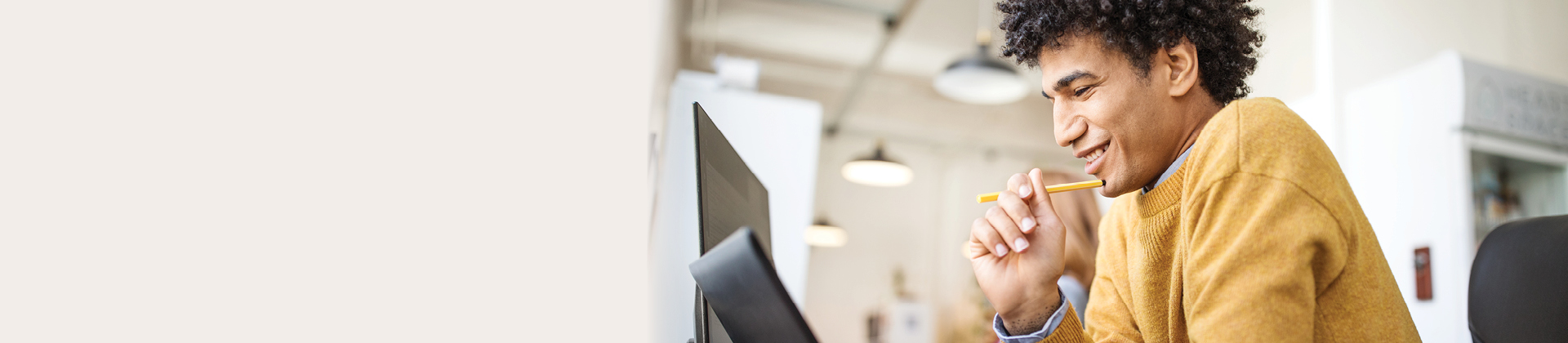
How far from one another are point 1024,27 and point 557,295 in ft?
2.13

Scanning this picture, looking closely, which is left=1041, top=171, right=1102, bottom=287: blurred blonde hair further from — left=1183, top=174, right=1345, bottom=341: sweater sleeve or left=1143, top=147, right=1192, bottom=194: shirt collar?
left=1183, top=174, right=1345, bottom=341: sweater sleeve

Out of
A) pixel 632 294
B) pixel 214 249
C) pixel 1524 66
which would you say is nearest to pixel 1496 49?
pixel 1524 66

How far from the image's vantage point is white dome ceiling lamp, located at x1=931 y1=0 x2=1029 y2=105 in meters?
3.93

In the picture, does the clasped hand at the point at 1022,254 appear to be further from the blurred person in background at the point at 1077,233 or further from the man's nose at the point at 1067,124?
the blurred person in background at the point at 1077,233

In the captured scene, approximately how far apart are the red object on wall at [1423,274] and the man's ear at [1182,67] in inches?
79.0

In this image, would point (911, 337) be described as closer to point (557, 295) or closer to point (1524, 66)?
point (1524, 66)

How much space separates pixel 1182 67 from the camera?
93 cm

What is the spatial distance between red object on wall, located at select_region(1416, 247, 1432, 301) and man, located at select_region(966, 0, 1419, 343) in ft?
5.85

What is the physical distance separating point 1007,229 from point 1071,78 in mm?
202

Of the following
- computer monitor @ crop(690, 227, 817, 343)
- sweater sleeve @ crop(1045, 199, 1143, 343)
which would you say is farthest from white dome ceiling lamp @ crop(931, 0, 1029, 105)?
computer monitor @ crop(690, 227, 817, 343)

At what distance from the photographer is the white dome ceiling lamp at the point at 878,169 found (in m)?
5.71

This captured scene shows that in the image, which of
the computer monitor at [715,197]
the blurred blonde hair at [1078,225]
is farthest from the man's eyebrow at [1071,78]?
the blurred blonde hair at [1078,225]

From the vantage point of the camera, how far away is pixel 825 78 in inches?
251

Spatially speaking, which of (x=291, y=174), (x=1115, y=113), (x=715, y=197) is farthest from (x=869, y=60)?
(x=291, y=174)
